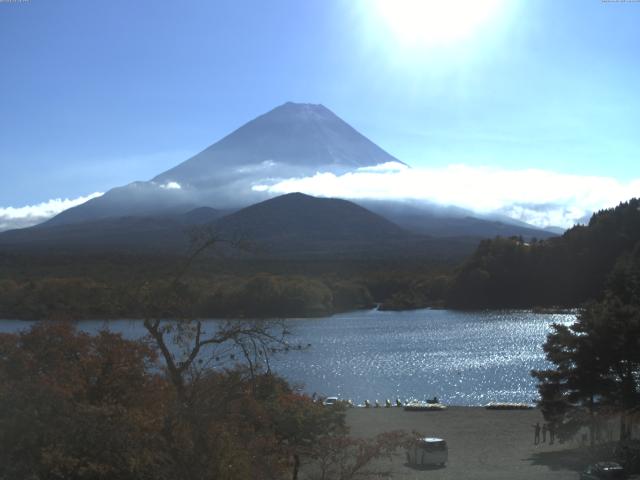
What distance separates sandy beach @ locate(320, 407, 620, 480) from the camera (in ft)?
37.8

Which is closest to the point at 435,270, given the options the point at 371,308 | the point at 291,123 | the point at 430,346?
the point at 371,308

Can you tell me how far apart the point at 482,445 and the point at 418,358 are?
608 inches

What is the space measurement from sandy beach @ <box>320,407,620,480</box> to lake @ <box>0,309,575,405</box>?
2.82 metres

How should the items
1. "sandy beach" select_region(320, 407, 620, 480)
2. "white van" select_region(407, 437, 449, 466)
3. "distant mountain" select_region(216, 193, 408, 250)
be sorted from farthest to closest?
1. "distant mountain" select_region(216, 193, 408, 250)
2. "white van" select_region(407, 437, 449, 466)
3. "sandy beach" select_region(320, 407, 620, 480)

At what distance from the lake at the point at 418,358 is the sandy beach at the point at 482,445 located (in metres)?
2.82

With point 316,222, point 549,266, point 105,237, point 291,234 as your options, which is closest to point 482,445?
point 549,266

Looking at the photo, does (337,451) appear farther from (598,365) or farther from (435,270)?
(435,270)

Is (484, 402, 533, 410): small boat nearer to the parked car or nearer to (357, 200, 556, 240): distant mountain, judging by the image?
the parked car

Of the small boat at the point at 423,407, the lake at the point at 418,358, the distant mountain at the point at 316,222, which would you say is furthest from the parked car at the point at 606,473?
the distant mountain at the point at 316,222

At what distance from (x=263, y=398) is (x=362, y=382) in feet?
54.5

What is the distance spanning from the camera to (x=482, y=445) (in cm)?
1452

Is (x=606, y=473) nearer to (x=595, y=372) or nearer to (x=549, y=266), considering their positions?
(x=595, y=372)

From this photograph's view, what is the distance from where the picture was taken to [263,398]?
869cm

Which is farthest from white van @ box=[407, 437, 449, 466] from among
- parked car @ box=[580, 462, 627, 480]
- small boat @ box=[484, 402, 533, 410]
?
small boat @ box=[484, 402, 533, 410]
